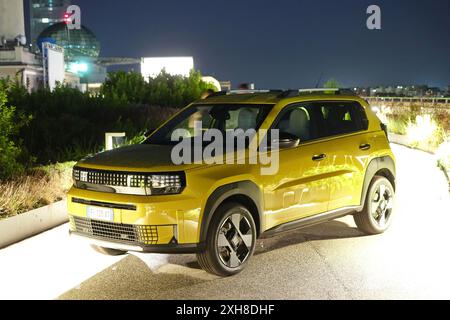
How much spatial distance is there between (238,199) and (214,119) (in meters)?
1.75

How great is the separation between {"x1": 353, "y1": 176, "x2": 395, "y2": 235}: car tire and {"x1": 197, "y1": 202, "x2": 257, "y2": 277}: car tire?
7.67 ft

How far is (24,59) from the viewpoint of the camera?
81.1 metres

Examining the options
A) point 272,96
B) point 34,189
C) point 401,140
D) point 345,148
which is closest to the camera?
point 272,96

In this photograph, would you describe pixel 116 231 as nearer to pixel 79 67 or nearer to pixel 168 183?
pixel 168 183

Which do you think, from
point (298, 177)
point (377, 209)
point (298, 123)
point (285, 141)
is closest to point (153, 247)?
point (285, 141)

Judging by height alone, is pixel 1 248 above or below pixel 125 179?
below

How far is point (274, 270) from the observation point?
7.06 metres

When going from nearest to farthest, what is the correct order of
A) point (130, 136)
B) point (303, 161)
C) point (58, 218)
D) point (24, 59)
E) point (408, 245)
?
point (303, 161)
point (408, 245)
point (58, 218)
point (130, 136)
point (24, 59)

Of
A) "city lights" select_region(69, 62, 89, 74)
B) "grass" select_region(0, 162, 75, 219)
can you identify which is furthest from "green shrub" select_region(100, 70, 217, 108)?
"city lights" select_region(69, 62, 89, 74)

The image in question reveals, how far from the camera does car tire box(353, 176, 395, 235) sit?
28.7 ft

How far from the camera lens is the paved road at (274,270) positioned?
6219 millimetres

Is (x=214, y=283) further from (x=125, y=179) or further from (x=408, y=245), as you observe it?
(x=408, y=245)

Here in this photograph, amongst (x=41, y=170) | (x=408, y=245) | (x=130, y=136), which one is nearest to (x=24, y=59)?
(x=130, y=136)

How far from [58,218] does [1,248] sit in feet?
6.07
